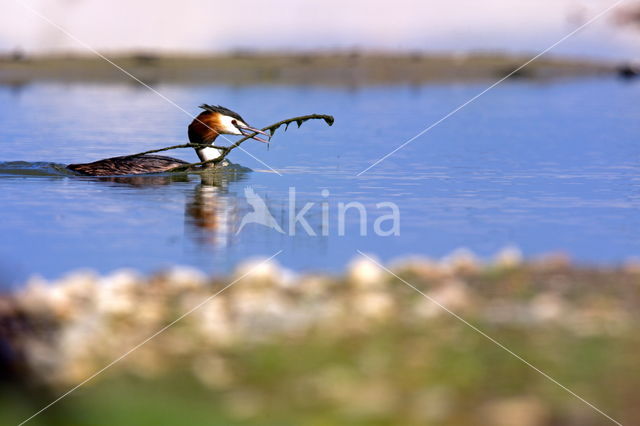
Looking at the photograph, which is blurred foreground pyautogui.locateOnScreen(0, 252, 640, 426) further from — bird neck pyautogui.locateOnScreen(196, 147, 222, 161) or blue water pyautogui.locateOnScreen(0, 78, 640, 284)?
bird neck pyautogui.locateOnScreen(196, 147, 222, 161)

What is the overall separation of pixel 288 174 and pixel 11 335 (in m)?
7.84

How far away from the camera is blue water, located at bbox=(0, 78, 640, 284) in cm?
905

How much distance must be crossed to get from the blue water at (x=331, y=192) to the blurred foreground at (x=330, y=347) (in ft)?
2.73

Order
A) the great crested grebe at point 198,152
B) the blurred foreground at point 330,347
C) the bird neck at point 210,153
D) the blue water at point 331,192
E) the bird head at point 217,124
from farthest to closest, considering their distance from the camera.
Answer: the bird neck at point 210,153 → the bird head at point 217,124 → the great crested grebe at point 198,152 → the blue water at point 331,192 → the blurred foreground at point 330,347

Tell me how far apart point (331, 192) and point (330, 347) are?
619 cm

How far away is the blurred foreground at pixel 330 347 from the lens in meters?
5.36

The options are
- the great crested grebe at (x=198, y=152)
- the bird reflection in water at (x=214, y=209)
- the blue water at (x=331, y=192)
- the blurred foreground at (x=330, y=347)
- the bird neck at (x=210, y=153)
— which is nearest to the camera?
the blurred foreground at (x=330, y=347)

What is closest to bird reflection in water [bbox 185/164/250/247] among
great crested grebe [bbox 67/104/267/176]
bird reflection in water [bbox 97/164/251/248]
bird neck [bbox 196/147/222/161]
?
bird reflection in water [bbox 97/164/251/248]

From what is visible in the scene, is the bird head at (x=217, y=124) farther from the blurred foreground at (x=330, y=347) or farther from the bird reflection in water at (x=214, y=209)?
the blurred foreground at (x=330, y=347)

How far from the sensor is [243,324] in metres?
6.70

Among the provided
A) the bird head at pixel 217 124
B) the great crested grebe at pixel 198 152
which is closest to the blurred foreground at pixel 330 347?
the great crested grebe at pixel 198 152

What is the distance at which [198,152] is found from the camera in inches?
590

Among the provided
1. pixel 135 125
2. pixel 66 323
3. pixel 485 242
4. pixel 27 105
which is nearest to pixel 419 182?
pixel 485 242

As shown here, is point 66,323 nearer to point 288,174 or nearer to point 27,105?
point 288,174
